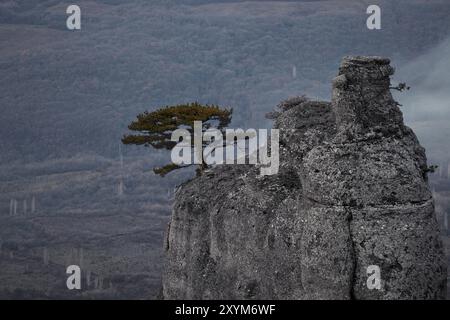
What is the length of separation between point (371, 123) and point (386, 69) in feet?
8.46

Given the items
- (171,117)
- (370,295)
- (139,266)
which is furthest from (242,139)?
(139,266)

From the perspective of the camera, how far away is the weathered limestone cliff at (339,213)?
2917cm

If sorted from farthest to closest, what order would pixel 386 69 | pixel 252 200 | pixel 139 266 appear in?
pixel 139 266 → pixel 252 200 → pixel 386 69

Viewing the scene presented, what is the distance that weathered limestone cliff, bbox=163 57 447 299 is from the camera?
29.2m

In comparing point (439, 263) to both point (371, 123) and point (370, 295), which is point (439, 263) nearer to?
point (370, 295)

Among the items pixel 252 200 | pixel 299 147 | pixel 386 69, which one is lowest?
pixel 252 200

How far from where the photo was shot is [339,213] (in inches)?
1155

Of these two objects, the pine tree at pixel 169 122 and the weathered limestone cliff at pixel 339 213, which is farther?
the pine tree at pixel 169 122

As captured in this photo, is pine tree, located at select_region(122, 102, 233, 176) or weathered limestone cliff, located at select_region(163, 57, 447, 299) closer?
weathered limestone cliff, located at select_region(163, 57, 447, 299)

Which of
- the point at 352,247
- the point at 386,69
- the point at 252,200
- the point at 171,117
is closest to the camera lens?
the point at 352,247

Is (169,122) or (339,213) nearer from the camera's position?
(339,213)

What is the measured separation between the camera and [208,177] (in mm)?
39281

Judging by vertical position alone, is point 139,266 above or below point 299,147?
below

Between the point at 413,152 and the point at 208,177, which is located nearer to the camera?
the point at 413,152
